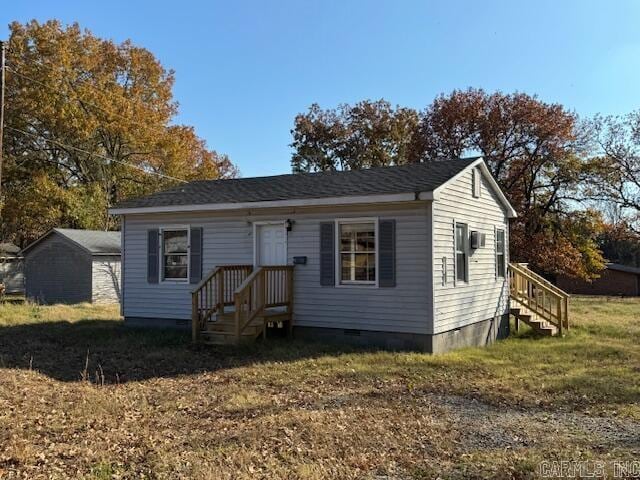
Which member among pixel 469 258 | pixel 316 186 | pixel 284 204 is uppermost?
pixel 316 186

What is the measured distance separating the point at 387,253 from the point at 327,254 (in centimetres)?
124

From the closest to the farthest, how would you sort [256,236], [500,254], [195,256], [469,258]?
[256,236], [469,258], [195,256], [500,254]

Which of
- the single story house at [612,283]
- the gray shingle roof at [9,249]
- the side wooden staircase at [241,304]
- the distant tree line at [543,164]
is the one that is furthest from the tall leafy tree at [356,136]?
the side wooden staircase at [241,304]

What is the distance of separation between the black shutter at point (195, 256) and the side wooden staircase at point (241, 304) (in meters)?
0.75

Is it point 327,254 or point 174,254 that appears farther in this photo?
point 174,254

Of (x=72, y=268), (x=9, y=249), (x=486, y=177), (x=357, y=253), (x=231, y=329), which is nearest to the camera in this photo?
(x=231, y=329)

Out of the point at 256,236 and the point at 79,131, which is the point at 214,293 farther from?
the point at 79,131

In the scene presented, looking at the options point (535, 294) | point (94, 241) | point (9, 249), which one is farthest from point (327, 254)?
point (9, 249)

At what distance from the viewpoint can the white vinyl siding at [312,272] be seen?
10.3 metres

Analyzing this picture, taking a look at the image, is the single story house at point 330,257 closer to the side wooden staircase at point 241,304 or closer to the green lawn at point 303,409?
the side wooden staircase at point 241,304

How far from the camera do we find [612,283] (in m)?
36.3

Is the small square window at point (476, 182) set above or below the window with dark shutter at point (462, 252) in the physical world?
above

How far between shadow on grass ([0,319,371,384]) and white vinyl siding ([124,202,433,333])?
0.62m

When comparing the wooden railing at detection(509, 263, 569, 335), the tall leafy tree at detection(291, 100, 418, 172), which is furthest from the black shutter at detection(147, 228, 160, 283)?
the tall leafy tree at detection(291, 100, 418, 172)
